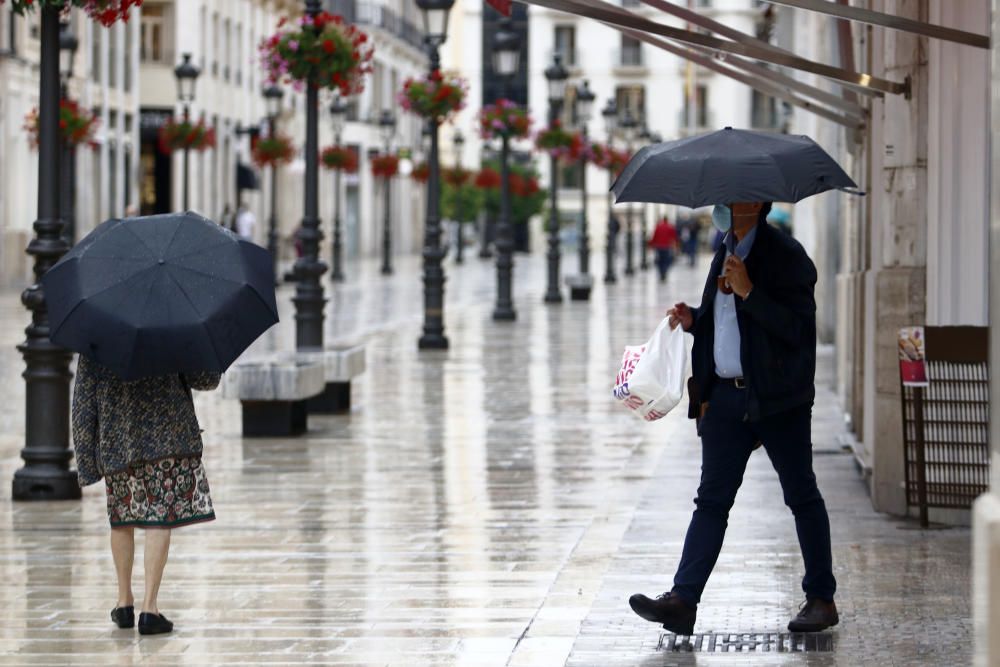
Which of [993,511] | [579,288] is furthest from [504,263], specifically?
[993,511]

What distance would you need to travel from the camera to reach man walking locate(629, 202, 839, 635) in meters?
7.82

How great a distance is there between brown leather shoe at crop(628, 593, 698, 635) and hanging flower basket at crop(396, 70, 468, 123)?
21.1 m

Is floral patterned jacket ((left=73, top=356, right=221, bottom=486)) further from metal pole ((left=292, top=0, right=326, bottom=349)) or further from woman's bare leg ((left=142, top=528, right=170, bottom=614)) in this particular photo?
metal pole ((left=292, top=0, right=326, bottom=349))

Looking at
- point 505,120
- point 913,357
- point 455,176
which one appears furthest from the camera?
point 455,176

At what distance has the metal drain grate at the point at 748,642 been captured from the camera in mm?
7844

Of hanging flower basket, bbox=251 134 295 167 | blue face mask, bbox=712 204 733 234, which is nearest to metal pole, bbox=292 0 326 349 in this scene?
blue face mask, bbox=712 204 733 234

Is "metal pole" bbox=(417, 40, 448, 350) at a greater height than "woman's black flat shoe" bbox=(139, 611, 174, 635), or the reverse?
"metal pole" bbox=(417, 40, 448, 350)

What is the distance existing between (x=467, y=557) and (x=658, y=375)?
2.42m

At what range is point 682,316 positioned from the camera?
26.1 feet

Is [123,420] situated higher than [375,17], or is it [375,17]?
[375,17]

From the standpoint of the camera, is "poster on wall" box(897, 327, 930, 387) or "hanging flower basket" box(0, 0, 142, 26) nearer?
"poster on wall" box(897, 327, 930, 387)

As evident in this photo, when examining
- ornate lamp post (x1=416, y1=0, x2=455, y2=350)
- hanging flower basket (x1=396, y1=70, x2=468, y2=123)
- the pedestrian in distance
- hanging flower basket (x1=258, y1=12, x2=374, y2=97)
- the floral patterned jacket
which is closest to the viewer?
the floral patterned jacket

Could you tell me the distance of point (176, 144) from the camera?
146 feet

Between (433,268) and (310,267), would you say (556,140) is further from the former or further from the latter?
(310,267)
